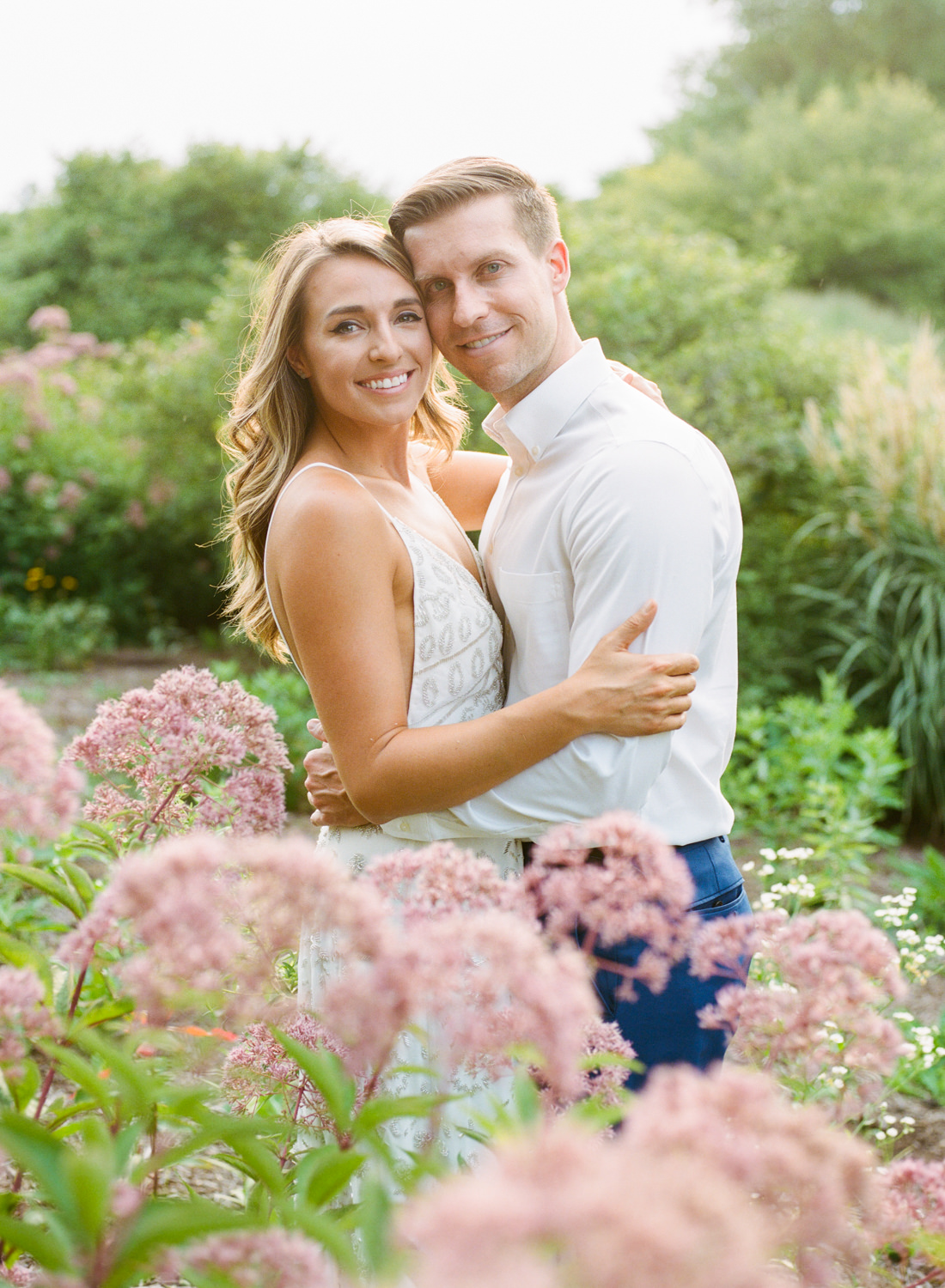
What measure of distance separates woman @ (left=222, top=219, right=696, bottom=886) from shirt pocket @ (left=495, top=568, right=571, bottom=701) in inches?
3.4

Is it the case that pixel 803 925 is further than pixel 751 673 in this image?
No

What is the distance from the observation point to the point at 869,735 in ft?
15.9

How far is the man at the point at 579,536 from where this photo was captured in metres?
1.92

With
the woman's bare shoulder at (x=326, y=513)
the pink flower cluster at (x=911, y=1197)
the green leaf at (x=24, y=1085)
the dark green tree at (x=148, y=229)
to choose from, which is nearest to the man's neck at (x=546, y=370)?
the woman's bare shoulder at (x=326, y=513)

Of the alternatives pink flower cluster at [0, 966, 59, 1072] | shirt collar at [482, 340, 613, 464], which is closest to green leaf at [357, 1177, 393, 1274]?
pink flower cluster at [0, 966, 59, 1072]

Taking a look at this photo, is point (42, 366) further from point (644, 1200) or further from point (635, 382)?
point (644, 1200)

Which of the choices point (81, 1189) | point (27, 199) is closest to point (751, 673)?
point (81, 1189)

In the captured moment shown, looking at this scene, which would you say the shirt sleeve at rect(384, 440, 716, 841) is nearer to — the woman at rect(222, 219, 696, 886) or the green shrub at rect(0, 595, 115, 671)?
the woman at rect(222, 219, 696, 886)

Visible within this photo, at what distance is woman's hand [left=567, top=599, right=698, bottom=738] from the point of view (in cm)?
183

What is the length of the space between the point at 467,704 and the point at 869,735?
3207 mm

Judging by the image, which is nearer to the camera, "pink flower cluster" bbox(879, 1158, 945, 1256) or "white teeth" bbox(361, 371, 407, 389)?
"pink flower cluster" bbox(879, 1158, 945, 1256)

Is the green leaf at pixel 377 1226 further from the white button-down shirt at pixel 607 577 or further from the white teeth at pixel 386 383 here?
the white teeth at pixel 386 383

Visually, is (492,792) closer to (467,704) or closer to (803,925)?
(467,704)

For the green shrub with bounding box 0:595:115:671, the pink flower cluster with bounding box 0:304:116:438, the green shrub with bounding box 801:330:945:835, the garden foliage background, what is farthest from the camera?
the pink flower cluster with bounding box 0:304:116:438
